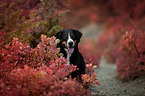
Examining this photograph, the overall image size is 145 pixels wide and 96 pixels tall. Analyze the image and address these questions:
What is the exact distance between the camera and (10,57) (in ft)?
10.9

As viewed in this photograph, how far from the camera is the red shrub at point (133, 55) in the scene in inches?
227

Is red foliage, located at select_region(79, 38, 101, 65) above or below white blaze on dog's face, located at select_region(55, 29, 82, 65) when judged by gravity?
below

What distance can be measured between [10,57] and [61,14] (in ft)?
7.56

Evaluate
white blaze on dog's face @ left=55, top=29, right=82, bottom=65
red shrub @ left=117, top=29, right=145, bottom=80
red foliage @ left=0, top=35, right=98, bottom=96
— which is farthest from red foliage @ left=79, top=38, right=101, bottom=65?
red foliage @ left=0, top=35, right=98, bottom=96

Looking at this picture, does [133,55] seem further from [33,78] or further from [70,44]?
[33,78]

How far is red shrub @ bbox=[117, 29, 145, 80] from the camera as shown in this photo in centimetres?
576

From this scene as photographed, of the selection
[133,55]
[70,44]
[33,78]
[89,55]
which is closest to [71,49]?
[70,44]

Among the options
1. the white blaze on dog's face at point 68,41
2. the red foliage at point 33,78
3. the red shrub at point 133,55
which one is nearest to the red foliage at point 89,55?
the white blaze on dog's face at point 68,41

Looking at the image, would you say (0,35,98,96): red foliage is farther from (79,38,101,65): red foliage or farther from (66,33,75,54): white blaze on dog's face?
(79,38,101,65): red foliage

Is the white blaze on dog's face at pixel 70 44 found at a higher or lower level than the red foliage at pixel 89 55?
higher

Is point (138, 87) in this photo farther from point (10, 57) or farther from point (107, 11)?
point (107, 11)

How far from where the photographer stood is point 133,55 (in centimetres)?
610

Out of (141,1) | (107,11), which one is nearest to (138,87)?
(141,1)

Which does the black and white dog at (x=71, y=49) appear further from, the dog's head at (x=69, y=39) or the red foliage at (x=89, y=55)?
the red foliage at (x=89, y=55)
